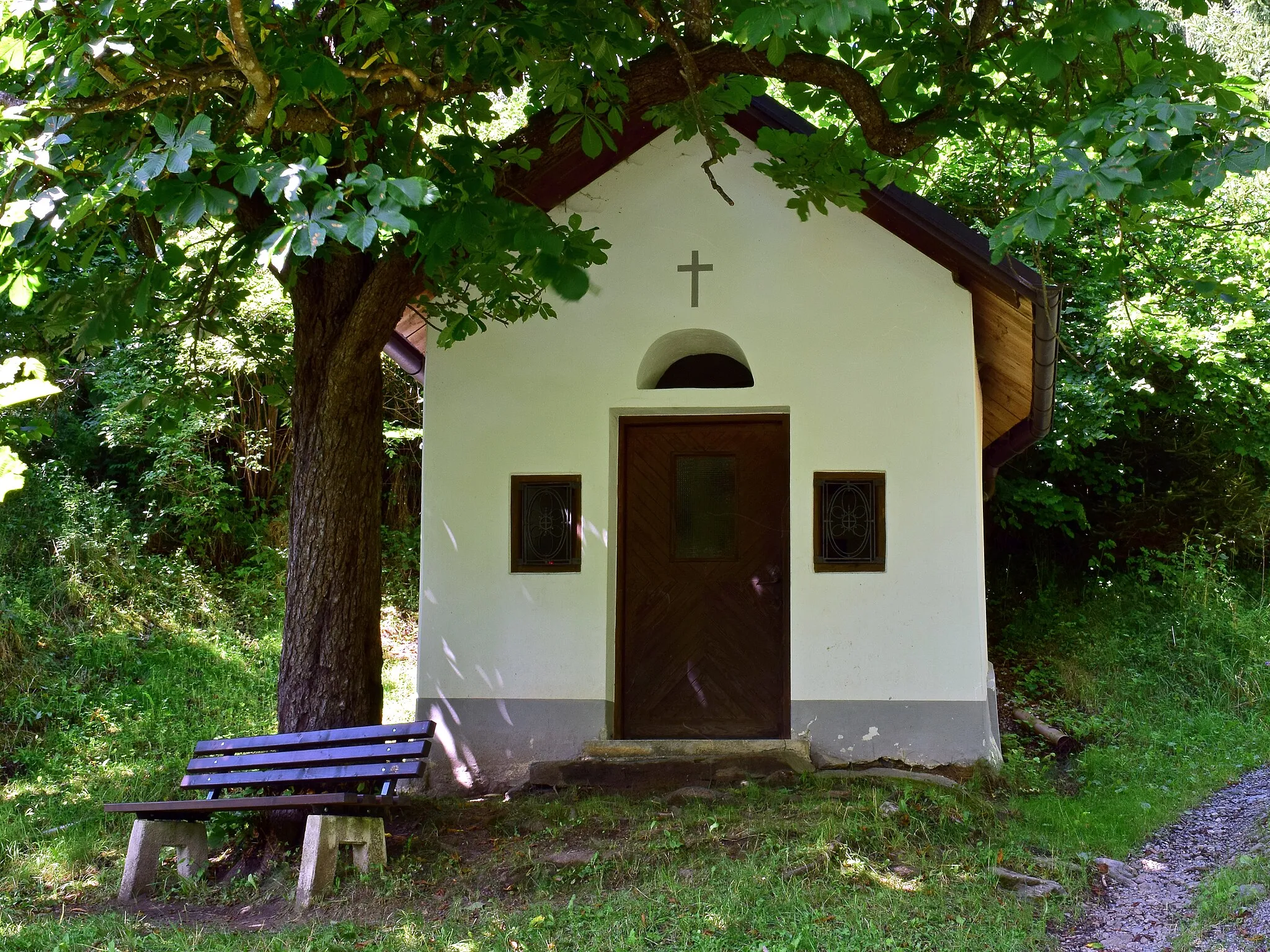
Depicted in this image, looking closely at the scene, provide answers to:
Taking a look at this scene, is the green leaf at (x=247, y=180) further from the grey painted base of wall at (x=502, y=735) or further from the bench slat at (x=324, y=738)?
the grey painted base of wall at (x=502, y=735)

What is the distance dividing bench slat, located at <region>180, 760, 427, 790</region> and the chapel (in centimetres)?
192

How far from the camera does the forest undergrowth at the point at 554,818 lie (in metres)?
5.15

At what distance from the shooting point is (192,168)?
5.56 m

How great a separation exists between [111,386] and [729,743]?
29.0ft

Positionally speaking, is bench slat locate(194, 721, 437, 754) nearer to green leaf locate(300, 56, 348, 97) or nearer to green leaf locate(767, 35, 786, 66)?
green leaf locate(300, 56, 348, 97)

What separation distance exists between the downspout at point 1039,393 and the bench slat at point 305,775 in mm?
4561

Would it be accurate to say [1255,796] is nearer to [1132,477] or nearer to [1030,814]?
[1030,814]

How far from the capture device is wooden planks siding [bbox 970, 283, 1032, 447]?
7672mm

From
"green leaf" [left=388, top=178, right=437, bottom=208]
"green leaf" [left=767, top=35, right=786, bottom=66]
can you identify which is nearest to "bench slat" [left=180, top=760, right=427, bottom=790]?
"green leaf" [left=388, top=178, right=437, bottom=208]

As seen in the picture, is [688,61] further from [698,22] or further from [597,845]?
[597,845]

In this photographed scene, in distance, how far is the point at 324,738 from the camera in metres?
6.05

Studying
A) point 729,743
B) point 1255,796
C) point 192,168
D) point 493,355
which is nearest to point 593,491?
point 493,355

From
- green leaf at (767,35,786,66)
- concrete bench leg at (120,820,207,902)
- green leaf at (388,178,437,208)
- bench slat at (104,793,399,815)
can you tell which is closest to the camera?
green leaf at (388,178,437,208)

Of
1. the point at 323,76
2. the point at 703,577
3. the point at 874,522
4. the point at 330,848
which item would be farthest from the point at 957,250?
the point at 330,848
